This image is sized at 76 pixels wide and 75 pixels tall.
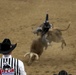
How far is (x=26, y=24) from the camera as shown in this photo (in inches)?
719

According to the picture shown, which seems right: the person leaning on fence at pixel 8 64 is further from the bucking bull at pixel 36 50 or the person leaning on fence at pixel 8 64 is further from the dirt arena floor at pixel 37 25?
the bucking bull at pixel 36 50

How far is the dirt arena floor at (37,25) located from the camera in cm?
1261

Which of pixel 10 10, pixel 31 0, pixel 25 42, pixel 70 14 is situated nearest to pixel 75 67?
pixel 25 42

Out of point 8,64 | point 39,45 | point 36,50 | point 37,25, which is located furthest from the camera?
point 37,25

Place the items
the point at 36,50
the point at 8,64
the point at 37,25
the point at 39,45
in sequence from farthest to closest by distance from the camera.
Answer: the point at 37,25 < the point at 39,45 < the point at 36,50 < the point at 8,64

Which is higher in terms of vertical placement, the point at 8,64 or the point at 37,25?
the point at 37,25

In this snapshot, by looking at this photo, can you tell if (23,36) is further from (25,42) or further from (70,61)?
(70,61)

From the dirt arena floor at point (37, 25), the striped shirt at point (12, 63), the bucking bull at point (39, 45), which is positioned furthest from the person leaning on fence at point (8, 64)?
the bucking bull at point (39, 45)

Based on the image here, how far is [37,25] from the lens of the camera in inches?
707

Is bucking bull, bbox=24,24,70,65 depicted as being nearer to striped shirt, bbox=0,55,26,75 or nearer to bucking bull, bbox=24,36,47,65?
bucking bull, bbox=24,36,47,65

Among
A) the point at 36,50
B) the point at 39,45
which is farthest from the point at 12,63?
the point at 39,45

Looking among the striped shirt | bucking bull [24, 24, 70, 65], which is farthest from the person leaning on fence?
bucking bull [24, 24, 70, 65]

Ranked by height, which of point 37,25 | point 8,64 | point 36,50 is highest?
point 37,25

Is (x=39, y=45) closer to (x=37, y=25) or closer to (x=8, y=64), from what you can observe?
(x=37, y=25)
